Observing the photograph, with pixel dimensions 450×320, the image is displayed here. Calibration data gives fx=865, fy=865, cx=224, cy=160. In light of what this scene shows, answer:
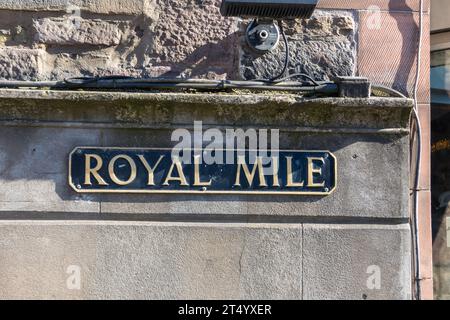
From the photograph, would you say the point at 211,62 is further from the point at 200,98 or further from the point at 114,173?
the point at 114,173

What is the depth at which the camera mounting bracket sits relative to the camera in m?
5.66

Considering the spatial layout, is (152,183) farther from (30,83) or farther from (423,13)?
(423,13)

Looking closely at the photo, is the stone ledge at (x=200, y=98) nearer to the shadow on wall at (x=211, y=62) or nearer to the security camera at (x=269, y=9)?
the shadow on wall at (x=211, y=62)

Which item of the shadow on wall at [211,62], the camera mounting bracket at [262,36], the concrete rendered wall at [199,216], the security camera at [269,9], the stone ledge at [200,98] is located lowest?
the concrete rendered wall at [199,216]

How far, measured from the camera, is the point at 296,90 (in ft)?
17.8

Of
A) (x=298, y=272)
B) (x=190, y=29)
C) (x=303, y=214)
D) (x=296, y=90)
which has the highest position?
(x=190, y=29)

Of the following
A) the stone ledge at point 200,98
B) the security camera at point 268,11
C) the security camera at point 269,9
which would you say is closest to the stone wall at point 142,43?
the security camera at point 268,11

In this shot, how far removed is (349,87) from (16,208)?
2.16 m

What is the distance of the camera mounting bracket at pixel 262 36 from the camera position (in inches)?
223

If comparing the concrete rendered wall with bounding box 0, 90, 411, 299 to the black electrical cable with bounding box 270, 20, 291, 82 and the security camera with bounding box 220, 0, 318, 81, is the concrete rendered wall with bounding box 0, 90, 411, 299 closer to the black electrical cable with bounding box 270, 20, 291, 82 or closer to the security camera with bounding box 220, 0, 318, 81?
the black electrical cable with bounding box 270, 20, 291, 82

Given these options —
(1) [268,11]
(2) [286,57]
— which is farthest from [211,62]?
(1) [268,11]

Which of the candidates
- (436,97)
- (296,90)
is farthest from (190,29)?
(436,97)

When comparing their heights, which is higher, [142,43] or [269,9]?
[269,9]

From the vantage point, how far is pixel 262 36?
566 cm
